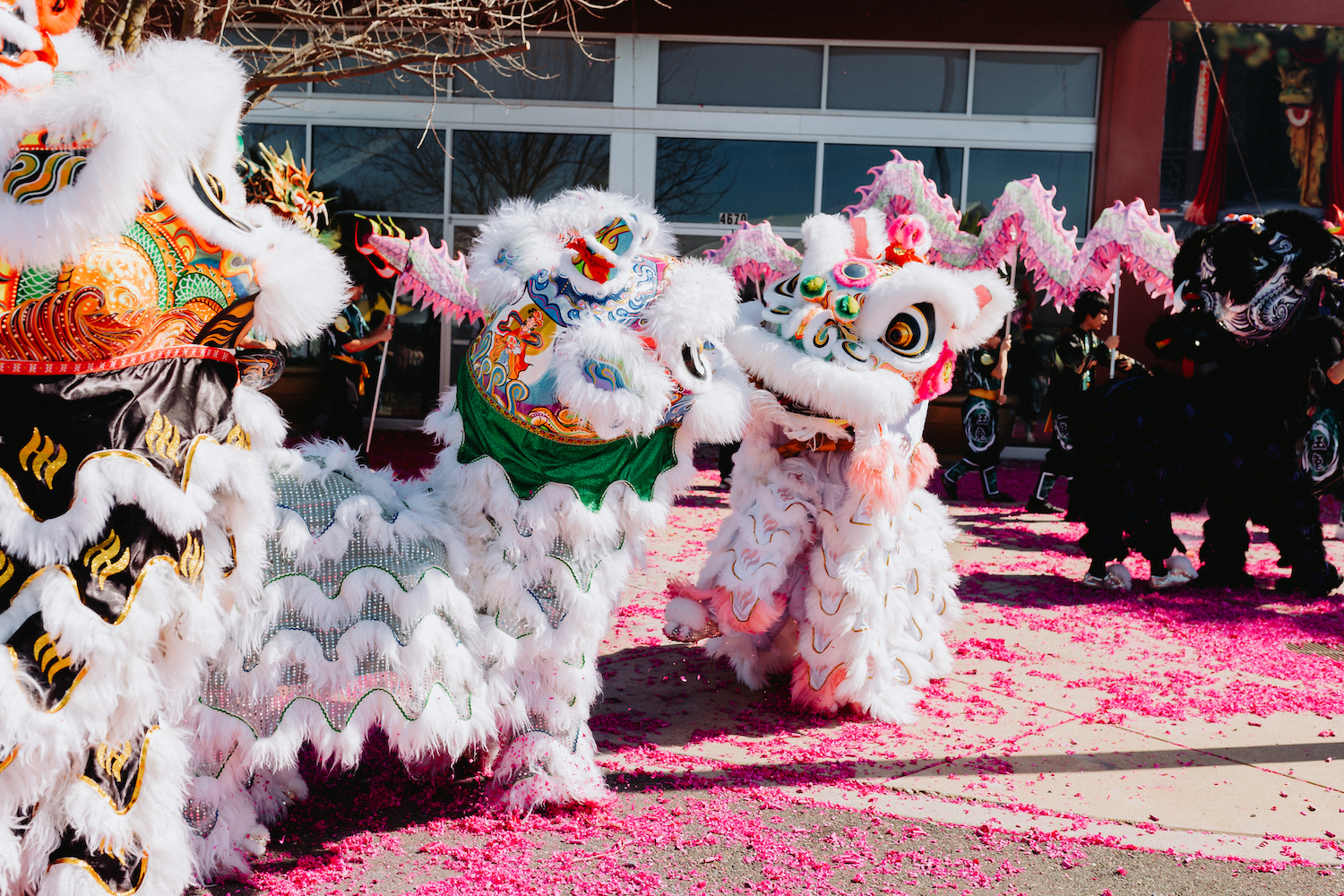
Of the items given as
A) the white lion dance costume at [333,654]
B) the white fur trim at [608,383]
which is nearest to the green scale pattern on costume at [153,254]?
the white lion dance costume at [333,654]

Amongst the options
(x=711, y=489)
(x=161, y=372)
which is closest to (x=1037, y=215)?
(x=711, y=489)

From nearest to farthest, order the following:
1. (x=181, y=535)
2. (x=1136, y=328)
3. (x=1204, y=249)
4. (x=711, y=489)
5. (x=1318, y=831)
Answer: (x=181, y=535) < (x=1318, y=831) < (x=1204, y=249) < (x=711, y=489) < (x=1136, y=328)

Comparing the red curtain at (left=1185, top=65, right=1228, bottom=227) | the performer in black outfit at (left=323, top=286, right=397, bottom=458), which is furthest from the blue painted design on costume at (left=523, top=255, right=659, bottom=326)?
the red curtain at (left=1185, top=65, right=1228, bottom=227)

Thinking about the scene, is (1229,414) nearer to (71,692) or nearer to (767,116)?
(71,692)

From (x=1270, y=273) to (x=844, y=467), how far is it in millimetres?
2999

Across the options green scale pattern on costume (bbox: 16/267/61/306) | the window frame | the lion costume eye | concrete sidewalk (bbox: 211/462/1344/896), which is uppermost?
the window frame

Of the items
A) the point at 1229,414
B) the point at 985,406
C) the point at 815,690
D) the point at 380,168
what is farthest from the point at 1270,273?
the point at 380,168

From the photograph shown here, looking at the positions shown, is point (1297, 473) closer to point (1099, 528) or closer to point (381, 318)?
point (1099, 528)

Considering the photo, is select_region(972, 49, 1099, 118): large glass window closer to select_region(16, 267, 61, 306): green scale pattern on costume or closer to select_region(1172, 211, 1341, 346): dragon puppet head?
select_region(1172, 211, 1341, 346): dragon puppet head

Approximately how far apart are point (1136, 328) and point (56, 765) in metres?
11.1

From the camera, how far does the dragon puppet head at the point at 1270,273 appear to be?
5.12 metres

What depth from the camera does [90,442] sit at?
176 centimetres

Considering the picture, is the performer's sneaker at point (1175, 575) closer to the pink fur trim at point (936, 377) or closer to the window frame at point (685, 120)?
the pink fur trim at point (936, 377)

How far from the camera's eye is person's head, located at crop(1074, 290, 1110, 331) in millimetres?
7324
